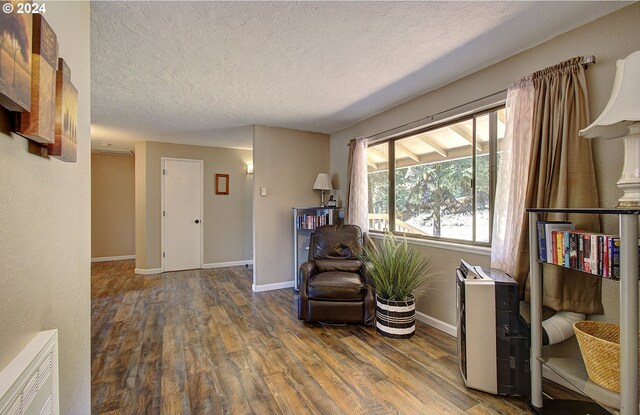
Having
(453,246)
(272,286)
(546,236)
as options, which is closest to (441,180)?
(453,246)

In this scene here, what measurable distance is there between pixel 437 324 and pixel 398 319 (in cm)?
51

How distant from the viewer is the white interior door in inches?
199

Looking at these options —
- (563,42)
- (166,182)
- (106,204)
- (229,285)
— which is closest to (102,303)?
(229,285)

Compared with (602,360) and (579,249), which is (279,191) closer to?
(579,249)

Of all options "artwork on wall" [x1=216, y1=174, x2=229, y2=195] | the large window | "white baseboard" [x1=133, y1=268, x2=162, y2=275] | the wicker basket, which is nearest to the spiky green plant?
the large window

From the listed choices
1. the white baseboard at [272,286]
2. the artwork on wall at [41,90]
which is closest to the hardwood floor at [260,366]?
the white baseboard at [272,286]

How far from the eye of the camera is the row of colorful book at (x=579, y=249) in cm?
125

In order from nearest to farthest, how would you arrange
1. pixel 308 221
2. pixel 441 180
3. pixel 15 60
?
pixel 15 60, pixel 441 180, pixel 308 221

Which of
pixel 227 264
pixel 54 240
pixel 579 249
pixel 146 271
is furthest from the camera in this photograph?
pixel 227 264

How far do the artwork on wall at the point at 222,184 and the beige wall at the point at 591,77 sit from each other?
161 inches

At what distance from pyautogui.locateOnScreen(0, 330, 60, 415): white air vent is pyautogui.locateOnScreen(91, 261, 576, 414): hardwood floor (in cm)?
94

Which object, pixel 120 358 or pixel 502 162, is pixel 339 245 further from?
pixel 120 358

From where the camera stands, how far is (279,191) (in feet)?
13.5

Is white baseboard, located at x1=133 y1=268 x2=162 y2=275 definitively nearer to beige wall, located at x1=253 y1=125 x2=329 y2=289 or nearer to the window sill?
beige wall, located at x1=253 y1=125 x2=329 y2=289
